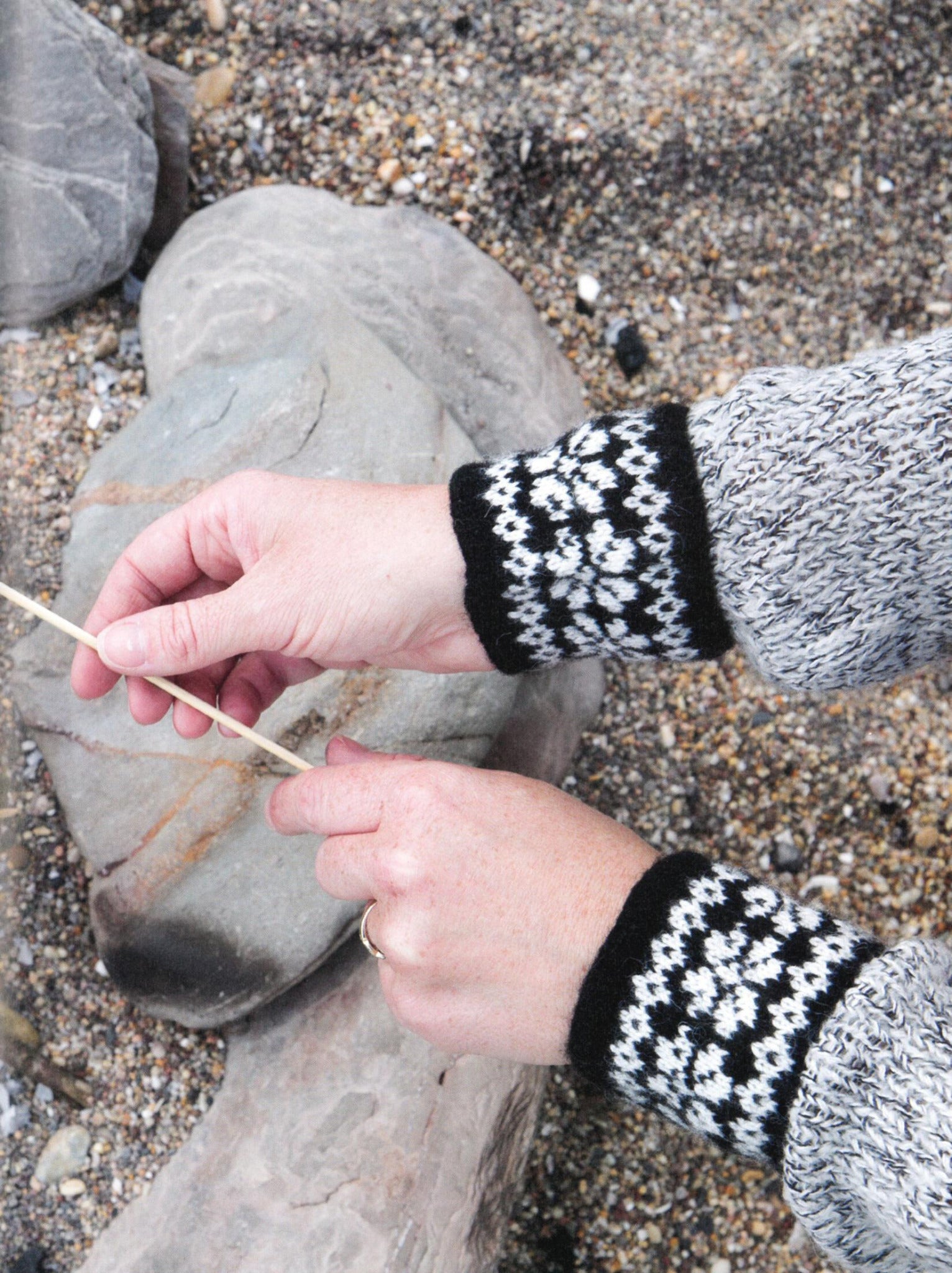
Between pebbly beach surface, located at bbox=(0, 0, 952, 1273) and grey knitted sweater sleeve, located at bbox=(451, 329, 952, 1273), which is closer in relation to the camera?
grey knitted sweater sleeve, located at bbox=(451, 329, 952, 1273)

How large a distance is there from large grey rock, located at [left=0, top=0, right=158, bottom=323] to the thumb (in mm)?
844

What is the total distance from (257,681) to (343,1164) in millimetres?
703

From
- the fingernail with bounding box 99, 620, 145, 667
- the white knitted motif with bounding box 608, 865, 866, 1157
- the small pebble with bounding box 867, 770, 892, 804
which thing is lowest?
the small pebble with bounding box 867, 770, 892, 804

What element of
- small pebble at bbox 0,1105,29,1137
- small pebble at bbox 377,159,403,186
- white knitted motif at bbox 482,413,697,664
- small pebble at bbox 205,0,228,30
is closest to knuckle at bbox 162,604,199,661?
white knitted motif at bbox 482,413,697,664

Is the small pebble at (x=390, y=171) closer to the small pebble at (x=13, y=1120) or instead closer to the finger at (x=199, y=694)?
the finger at (x=199, y=694)

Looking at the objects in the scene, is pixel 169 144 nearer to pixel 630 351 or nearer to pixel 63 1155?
pixel 630 351

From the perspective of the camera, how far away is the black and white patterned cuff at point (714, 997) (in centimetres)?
114

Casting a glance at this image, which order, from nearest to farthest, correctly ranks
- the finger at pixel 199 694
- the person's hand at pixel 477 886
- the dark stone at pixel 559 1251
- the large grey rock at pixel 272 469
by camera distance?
the person's hand at pixel 477 886 → the finger at pixel 199 694 → the large grey rock at pixel 272 469 → the dark stone at pixel 559 1251

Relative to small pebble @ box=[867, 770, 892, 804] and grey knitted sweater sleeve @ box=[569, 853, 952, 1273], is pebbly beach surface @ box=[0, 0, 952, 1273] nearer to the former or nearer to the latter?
small pebble @ box=[867, 770, 892, 804]

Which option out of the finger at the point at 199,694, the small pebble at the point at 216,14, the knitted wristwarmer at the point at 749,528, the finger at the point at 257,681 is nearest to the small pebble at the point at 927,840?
the knitted wristwarmer at the point at 749,528

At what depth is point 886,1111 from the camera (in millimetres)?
1053

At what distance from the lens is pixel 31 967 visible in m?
1.64

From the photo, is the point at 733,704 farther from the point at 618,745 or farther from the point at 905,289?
the point at 905,289

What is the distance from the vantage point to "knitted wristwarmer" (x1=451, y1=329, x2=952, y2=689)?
1.21 metres
